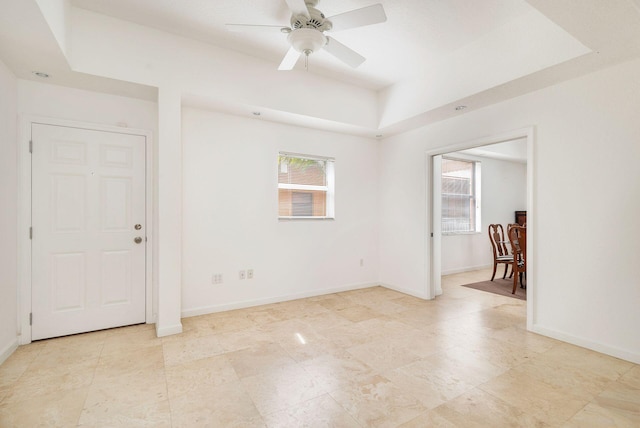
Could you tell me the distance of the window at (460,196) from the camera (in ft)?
20.6

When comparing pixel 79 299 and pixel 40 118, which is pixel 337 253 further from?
pixel 40 118

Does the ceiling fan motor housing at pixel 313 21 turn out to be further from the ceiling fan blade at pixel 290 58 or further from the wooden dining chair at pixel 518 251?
the wooden dining chair at pixel 518 251

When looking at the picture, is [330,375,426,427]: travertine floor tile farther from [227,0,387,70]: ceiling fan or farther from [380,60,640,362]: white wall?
[227,0,387,70]: ceiling fan

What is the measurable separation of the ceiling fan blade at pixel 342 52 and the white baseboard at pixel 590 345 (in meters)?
3.24

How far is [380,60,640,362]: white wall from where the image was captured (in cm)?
255

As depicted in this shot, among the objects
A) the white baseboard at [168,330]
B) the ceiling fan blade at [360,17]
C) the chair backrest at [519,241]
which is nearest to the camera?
the ceiling fan blade at [360,17]

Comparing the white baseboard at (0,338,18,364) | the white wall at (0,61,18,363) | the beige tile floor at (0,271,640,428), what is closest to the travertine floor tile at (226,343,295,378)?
the beige tile floor at (0,271,640,428)

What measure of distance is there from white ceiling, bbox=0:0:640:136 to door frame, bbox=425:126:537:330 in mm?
429

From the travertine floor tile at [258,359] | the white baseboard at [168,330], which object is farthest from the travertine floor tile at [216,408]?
the white baseboard at [168,330]

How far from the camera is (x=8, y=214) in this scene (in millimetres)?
2646

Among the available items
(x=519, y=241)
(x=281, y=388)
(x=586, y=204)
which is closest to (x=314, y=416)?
(x=281, y=388)

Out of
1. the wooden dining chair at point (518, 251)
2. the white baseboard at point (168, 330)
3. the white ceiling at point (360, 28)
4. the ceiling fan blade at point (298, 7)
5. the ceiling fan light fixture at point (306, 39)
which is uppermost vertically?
the white ceiling at point (360, 28)

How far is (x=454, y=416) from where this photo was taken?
1.83 metres

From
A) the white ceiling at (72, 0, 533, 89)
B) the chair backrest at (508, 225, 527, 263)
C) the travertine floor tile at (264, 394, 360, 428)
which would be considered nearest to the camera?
the travertine floor tile at (264, 394, 360, 428)
